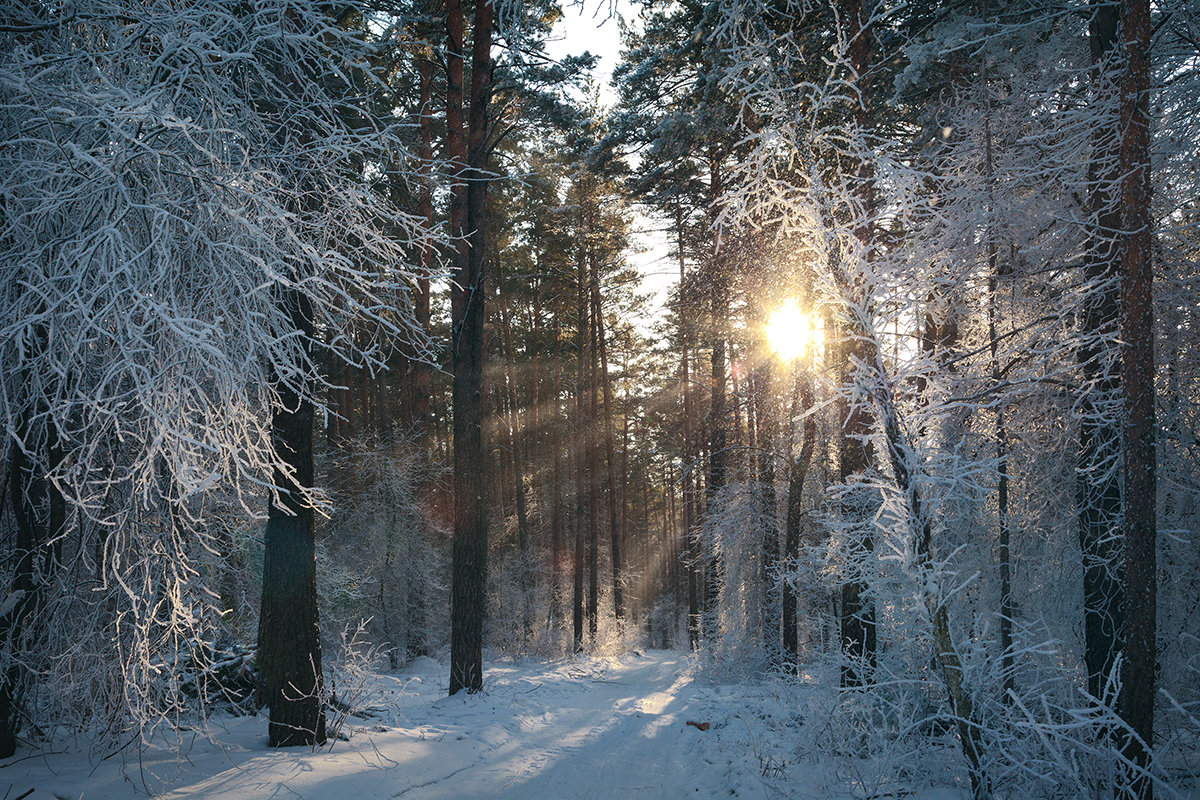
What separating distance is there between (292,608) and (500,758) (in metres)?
2.89

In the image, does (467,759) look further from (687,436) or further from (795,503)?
(687,436)

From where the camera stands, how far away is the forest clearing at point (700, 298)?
3395 millimetres

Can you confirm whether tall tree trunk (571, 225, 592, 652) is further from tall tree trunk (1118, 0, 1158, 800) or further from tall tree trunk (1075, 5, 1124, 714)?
tall tree trunk (1118, 0, 1158, 800)

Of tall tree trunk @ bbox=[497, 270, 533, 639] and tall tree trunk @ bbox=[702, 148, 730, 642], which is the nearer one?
tall tree trunk @ bbox=[702, 148, 730, 642]

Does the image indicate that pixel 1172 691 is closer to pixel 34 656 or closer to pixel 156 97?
pixel 156 97

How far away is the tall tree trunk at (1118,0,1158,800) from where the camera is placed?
4.52 metres

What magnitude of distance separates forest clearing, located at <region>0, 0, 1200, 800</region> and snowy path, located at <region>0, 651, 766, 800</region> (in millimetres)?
67

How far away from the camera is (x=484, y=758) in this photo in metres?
6.32

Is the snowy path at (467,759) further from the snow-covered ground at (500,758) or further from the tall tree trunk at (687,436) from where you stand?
the tall tree trunk at (687,436)

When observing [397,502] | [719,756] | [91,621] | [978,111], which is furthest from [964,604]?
[397,502]

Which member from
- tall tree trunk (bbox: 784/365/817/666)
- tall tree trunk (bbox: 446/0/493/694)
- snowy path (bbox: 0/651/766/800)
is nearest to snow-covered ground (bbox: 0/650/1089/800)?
snowy path (bbox: 0/651/766/800)

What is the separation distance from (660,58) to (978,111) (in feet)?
21.0

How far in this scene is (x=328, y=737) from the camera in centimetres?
581

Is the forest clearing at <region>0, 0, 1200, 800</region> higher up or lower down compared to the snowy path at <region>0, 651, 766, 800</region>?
higher up
